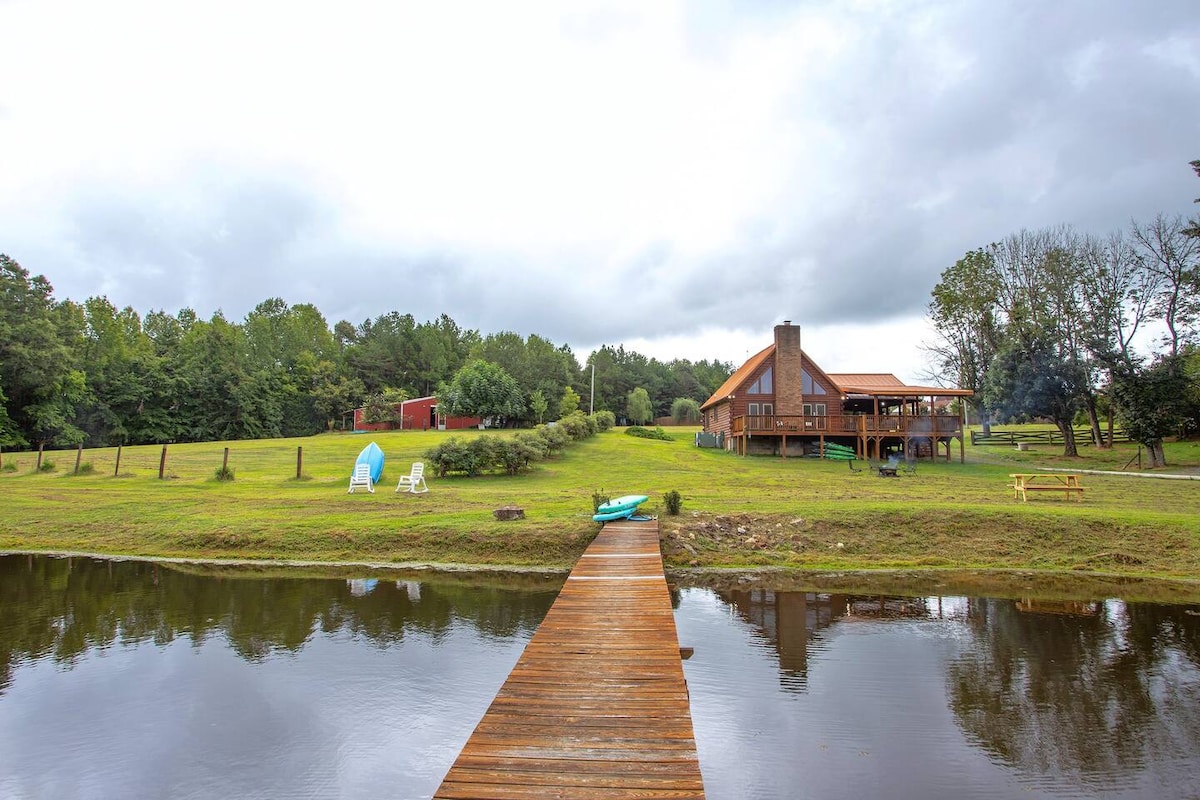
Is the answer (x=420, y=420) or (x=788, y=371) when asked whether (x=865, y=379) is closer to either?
(x=788, y=371)

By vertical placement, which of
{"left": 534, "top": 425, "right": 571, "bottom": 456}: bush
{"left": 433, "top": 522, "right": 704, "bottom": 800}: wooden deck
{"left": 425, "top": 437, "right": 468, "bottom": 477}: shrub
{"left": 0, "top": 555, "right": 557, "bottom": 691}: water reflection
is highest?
{"left": 534, "top": 425, "right": 571, "bottom": 456}: bush

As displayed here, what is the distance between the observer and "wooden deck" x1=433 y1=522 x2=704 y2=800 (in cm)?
451

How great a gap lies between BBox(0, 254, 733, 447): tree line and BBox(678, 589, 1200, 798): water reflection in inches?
2139

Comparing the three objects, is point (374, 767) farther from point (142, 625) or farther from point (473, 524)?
point (473, 524)

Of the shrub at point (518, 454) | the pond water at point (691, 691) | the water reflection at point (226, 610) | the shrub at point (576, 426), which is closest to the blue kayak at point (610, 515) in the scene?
the water reflection at point (226, 610)

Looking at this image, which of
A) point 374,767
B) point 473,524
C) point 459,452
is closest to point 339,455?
point 459,452

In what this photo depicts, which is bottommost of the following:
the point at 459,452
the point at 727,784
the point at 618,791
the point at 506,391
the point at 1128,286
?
the point at 727,784

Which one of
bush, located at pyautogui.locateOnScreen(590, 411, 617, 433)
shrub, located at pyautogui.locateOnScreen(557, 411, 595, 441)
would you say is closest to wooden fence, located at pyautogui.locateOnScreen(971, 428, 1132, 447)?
bush, located at pyautogui.locateOnScreen(590, 411, 617, 433)

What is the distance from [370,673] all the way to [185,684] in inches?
92.4

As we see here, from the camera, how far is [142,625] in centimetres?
1136

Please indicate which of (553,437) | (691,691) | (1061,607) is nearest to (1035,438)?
(553,437)

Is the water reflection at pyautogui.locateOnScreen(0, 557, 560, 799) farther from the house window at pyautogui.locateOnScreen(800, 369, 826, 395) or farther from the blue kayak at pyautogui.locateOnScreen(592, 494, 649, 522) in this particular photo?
the house window at pyautogui.locateOnScreen(800, 369, 826, 395)

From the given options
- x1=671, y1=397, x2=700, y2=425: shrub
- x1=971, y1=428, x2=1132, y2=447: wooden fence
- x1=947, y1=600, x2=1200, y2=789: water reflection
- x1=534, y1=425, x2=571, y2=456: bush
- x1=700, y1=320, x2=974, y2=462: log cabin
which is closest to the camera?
x1=947, y1=600, x2=1200, y2=789: water reflection

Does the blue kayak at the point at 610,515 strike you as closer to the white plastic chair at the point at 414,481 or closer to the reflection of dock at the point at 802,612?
the reflection of dock at the point at 802,612
